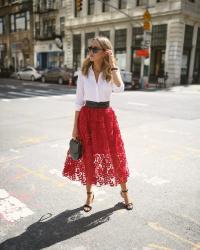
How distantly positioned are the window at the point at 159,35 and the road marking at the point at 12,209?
25808 mm

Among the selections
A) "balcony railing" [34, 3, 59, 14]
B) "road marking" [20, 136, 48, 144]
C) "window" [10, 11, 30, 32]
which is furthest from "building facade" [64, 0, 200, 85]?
"road marking" [20, 136, 48, 144]

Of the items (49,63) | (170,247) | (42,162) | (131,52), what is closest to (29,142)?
(42,162)

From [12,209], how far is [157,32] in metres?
26.5

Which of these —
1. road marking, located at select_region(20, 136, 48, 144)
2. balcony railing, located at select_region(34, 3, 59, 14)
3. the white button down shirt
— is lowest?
road marking, located at select_region(20, 136, 48, 144)

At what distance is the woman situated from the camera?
10.9 feet

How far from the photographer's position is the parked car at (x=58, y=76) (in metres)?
26.7

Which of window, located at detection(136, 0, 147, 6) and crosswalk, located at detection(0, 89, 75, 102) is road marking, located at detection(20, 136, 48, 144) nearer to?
crosswalk, located at detection(0, 89, 75, 102)

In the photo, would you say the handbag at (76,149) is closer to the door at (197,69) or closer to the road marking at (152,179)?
the road marking at (152,179)

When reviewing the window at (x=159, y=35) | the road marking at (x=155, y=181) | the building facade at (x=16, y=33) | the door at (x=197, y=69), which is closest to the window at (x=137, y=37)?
the window at (x=159, y=35)

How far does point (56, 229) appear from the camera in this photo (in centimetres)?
316

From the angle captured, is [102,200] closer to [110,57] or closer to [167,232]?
[167,232]

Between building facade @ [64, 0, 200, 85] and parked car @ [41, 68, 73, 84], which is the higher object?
building facade @ [64, 0, 200, 85]

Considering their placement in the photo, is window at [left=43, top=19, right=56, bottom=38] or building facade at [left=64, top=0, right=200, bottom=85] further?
window at [left=43, top=19, right=56, bottom=38]

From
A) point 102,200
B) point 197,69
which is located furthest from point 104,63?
point 197,69
